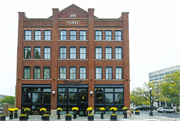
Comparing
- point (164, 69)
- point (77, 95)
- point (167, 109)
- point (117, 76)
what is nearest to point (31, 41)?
point (77, 95)

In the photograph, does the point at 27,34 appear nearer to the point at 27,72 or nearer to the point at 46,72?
the point at 27,72

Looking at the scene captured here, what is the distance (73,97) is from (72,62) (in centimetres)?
584

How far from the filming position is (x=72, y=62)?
126ft

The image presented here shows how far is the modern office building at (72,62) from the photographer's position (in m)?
37.6

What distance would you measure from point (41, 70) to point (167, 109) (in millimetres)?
36879

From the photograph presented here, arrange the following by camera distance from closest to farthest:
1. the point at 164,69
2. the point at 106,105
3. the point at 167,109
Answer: the point at 106,105 < the point at 167,109 < the point at 164,69

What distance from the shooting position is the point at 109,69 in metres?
38.4

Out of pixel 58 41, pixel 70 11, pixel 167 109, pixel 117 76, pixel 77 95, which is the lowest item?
pixel 167 109

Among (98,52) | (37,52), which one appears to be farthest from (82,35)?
(37,52)

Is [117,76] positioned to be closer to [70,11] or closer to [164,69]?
[70,11]

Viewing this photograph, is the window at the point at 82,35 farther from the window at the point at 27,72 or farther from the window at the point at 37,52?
the window at the point at 27,72

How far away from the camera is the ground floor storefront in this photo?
123 ft

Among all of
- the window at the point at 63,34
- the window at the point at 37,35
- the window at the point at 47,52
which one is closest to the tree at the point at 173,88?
the window at the point at 63,34

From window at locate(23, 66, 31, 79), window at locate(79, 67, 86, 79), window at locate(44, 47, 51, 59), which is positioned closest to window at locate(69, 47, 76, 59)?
window at locate(79, 67, 86, 79)
